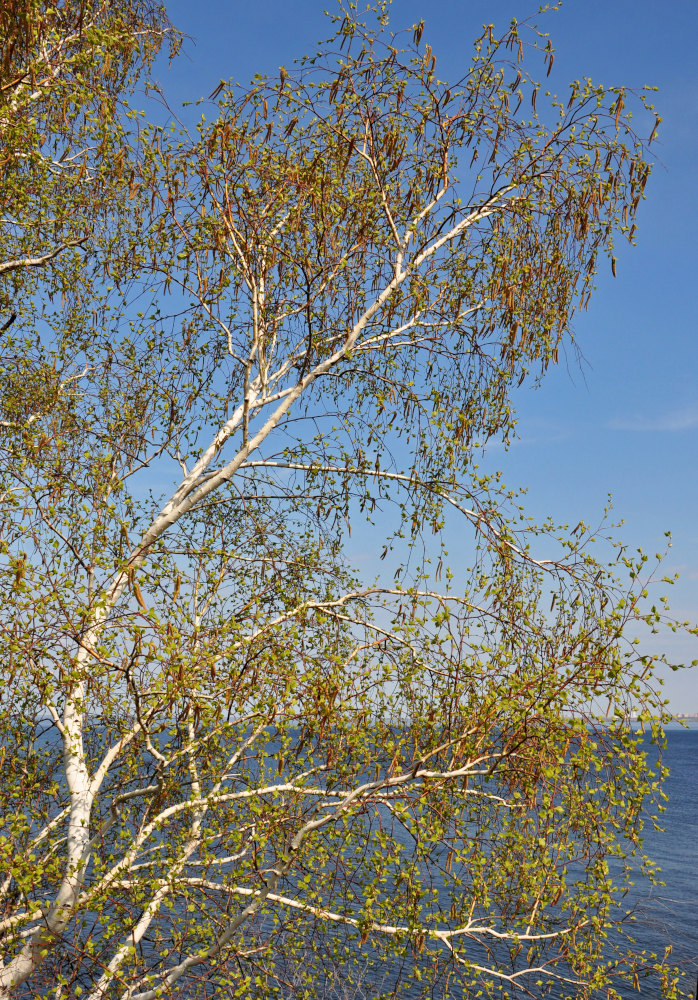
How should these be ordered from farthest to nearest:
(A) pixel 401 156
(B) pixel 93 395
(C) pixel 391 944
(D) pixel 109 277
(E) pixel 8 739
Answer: (B) pixel 93 395 → (D) pixel 109 277 → (A) pixel 401 156 → (E) pixel 8 739 → (C) pixel 391 944

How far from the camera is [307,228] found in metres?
9.12

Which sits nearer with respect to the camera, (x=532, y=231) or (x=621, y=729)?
(x=621, y=729)

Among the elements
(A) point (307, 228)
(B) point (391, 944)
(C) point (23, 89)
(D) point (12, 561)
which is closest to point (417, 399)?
(A) point (307, 228)

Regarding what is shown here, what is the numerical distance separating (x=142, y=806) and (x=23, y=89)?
9.82m

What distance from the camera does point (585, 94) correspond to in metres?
9.30

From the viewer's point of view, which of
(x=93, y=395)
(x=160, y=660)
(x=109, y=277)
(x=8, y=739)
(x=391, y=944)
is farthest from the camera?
(x=93, y=395)

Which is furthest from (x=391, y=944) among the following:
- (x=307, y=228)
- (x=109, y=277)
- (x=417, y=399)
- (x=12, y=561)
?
(x=109, y=277)

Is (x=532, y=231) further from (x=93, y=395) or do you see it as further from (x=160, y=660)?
(x=160, y=660)

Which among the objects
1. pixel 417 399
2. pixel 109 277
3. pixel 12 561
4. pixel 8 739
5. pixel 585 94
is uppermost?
pixel 585 94

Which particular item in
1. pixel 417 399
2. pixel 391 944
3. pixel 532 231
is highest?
pixel 532 231

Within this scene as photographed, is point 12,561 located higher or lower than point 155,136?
lower

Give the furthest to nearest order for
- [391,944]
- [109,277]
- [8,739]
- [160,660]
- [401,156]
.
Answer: [109,277], [401,156], [8,739], [391,944], [160,660]

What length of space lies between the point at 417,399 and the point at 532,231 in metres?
2.95

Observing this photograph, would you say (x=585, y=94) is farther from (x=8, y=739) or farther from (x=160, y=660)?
(x=8, y=739)
